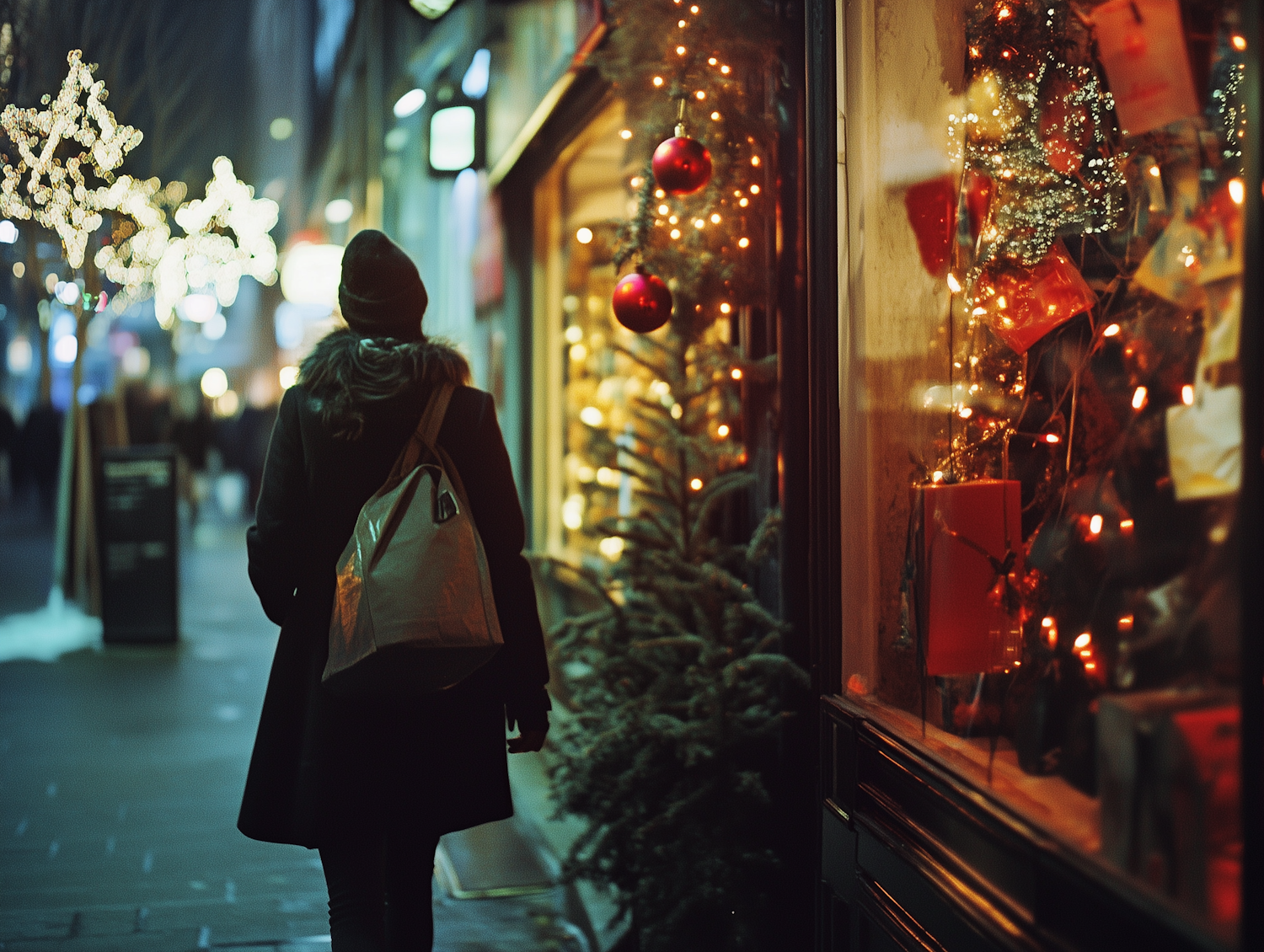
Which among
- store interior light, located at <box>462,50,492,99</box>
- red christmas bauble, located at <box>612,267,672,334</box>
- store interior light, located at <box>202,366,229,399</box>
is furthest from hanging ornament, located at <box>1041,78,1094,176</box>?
store interior light, located at <box>202,366,229,399</box>

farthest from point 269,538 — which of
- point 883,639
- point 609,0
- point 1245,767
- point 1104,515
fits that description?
point 609,0

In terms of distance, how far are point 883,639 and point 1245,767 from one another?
5.46 feet

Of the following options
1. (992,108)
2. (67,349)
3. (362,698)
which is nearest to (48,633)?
(67,349)

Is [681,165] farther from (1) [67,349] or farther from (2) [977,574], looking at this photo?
(1) [67,349]

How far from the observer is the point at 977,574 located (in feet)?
10.2

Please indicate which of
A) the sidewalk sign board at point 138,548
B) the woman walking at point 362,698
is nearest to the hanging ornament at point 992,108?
the woman walking at point 362,698

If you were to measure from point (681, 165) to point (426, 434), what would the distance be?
1.29 meters

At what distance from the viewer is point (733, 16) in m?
3.94

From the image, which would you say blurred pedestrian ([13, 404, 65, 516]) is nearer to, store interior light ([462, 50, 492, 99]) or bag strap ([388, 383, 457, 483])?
store interior light ([462, 50, 492, 99])

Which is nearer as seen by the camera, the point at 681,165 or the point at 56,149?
the point at 681,165

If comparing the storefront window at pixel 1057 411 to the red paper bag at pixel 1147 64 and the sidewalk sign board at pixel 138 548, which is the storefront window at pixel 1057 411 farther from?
the sidewalk sign board at pixel 138 548

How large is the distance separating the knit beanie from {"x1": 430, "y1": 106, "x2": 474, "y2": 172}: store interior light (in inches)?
189

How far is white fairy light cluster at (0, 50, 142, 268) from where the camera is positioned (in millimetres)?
4418

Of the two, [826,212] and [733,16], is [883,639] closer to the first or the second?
[826,212]
